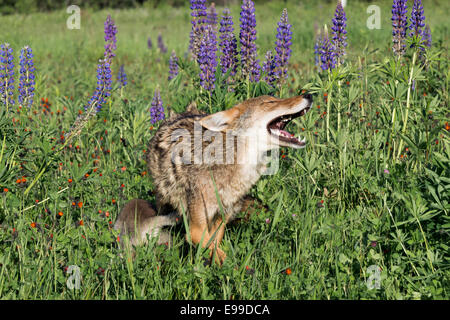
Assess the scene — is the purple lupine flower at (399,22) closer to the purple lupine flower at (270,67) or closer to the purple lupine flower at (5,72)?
the purple lupine flower at (270,67)

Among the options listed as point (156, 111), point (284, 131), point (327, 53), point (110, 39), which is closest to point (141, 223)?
point (284, 131)

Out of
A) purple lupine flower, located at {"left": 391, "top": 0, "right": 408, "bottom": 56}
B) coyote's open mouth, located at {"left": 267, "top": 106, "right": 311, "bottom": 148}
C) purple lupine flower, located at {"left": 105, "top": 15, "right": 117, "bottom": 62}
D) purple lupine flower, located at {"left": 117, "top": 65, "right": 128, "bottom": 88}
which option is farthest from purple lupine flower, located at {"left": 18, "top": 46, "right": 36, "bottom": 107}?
purple lupine flower, located at {"left": 391, "top": 0, "right": 408, "bottom": 56}

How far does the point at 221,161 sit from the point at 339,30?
177 cm

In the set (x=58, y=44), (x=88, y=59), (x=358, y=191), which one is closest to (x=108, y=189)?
(x=358, y=191)

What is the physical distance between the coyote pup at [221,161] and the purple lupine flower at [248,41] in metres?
1.03

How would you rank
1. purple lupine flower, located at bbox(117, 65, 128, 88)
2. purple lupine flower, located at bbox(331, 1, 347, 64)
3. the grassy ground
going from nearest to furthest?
1. the grassy ground
2. purple lupine flower, located at bbox(331, 1, 347, 64)
3. purple lupine flower, located at bbox(117, 65, 128, 88)

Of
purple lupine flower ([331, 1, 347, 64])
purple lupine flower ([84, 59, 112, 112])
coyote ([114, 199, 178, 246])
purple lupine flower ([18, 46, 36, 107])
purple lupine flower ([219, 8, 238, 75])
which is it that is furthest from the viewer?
purple lupine flower ([84, 59, 112, 112])

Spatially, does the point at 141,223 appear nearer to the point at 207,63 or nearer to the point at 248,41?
the point at 207,63

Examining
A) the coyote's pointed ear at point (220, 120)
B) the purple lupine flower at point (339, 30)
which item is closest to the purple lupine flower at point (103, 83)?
the coyote's pointed ear at point (220, 120)

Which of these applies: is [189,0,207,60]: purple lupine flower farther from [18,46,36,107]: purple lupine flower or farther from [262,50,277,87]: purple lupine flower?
[18,46,36,107]: purple lupine flower

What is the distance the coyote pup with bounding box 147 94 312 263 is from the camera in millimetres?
3359

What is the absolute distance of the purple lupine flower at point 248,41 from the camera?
4.44 m

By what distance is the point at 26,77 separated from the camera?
16.2ft
